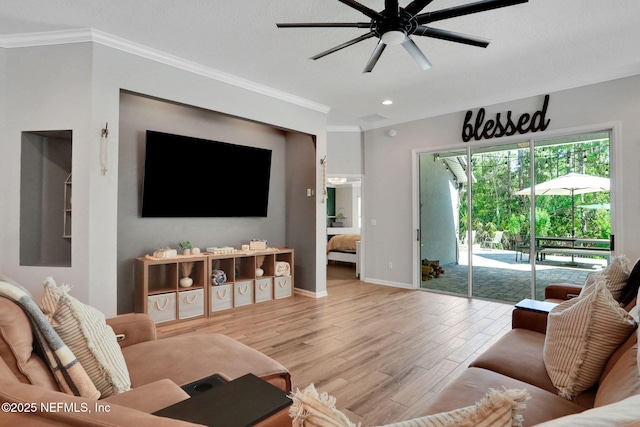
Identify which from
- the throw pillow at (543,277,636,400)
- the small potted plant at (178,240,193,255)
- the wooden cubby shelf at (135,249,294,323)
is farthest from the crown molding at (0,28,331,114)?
the throw pillow at (543,277,636,400)

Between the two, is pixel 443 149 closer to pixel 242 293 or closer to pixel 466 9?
pixel 466 9

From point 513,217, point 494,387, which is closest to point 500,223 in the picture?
point 513,217

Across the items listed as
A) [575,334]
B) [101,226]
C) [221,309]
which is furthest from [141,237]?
[575,334]

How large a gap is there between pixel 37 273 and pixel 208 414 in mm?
3180

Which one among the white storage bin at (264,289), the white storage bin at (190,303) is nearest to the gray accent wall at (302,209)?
the white storage bin at (264,289)

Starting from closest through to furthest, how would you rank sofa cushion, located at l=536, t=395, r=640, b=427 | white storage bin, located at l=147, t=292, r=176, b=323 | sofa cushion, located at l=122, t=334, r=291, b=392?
sofa cushion, located at l=536, t=395, r=640, b=427 → sofa cushion, located at l=122, t=334, r=291, b=392 → white storage bin, located at l=147, t=292, r=176, b=323

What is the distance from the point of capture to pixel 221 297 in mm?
4289

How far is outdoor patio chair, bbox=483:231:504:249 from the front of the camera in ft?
16.2

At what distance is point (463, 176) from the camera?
529 cm

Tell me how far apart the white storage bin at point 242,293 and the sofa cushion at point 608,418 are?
4.25 meters

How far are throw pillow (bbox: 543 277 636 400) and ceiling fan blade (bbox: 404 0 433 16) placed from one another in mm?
1844

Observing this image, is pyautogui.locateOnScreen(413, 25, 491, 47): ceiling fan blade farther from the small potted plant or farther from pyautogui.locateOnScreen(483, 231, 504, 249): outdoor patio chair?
the small potted plant

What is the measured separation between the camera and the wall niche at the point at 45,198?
3227 mm

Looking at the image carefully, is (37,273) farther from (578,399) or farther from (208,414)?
(578,399)
